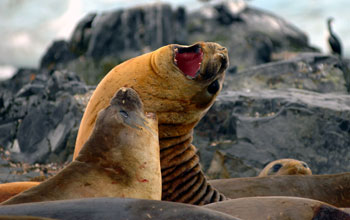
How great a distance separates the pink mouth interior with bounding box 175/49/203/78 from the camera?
3.61 meters

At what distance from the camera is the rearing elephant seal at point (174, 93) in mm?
3540

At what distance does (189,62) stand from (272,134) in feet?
14.0

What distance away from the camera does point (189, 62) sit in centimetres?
363

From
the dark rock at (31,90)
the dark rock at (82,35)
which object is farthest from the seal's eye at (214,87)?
the dark rock at (82,35)

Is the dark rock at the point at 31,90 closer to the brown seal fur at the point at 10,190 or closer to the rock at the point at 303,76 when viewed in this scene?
the rock at the point at 303,76

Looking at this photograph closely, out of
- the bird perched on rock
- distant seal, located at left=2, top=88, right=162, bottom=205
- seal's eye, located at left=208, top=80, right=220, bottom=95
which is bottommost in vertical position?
the bird perched on rock

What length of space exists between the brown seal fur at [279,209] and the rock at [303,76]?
7722 mm

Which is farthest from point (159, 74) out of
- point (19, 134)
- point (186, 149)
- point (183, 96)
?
point (19, 134)

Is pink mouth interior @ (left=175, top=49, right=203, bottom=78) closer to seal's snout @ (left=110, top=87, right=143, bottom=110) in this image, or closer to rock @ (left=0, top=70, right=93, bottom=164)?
seal's snout @ (left=110, top=87, right=143, bottom=110)

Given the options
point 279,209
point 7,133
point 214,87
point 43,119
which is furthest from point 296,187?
point 7,133

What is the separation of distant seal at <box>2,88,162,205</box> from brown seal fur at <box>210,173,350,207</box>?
1.49 m

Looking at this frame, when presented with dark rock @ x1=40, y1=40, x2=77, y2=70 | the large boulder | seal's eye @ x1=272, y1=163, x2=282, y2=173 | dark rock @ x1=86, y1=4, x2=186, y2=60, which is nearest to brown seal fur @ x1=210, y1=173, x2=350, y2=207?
seal's eye @ x1=272, y1=163, x2=282, y2=173

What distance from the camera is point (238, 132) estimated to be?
7707 millimetres

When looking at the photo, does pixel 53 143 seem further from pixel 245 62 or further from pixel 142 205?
pixel 245 62
